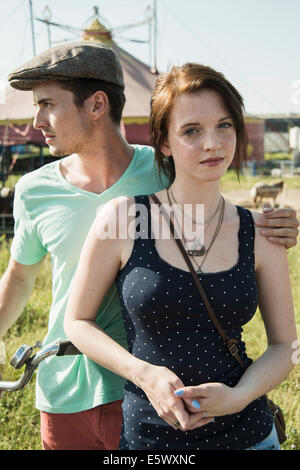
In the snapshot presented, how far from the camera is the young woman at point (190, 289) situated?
1404mm

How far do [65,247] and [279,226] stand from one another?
0.68m

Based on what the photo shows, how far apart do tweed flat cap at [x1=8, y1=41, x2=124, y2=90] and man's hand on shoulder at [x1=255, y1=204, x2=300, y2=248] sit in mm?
738

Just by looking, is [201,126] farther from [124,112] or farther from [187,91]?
[124,112]

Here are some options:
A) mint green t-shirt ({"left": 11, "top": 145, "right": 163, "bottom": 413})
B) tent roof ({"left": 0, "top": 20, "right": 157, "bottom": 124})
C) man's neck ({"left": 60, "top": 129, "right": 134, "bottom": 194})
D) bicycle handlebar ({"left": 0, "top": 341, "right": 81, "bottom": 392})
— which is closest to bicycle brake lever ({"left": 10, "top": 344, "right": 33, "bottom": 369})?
bicycle handlebar ({"left": 0, "top": 341, "right": 81, "bottom": 392})

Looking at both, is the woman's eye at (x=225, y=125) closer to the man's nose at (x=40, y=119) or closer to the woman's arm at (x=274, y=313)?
the woman's arm at (x=274, y=313)

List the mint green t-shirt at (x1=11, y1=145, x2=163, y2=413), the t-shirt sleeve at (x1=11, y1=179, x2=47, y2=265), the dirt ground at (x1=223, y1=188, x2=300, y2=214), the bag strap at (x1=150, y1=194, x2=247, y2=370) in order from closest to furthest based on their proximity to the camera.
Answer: the bag strap at (x1=150, y1=194, x2=247, y2=370)
the mint green t-shirt at (x1=11, y1=145, x2=163, y2=413)
the t-shirt sleeve at (x1=11, y1=179, x2=47, y2=265)
the dirt ground at (x1=223, y1=188, x2=300, y2=214)

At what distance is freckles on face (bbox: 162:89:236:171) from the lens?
146cm

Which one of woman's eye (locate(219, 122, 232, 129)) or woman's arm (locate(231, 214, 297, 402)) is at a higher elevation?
woman's eye (locate(219, 122, 232, 129))

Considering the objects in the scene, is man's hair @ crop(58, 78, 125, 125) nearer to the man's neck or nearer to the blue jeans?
the man's neck

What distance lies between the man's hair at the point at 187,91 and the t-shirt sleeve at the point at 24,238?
1.71ft

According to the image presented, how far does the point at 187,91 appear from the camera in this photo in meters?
1.47

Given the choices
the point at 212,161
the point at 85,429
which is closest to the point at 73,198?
the point at 212,161

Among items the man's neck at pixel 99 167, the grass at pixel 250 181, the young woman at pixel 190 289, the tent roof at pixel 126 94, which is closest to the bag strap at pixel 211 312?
the young woman at pixel 190 289

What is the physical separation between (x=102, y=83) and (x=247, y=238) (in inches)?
30.4
